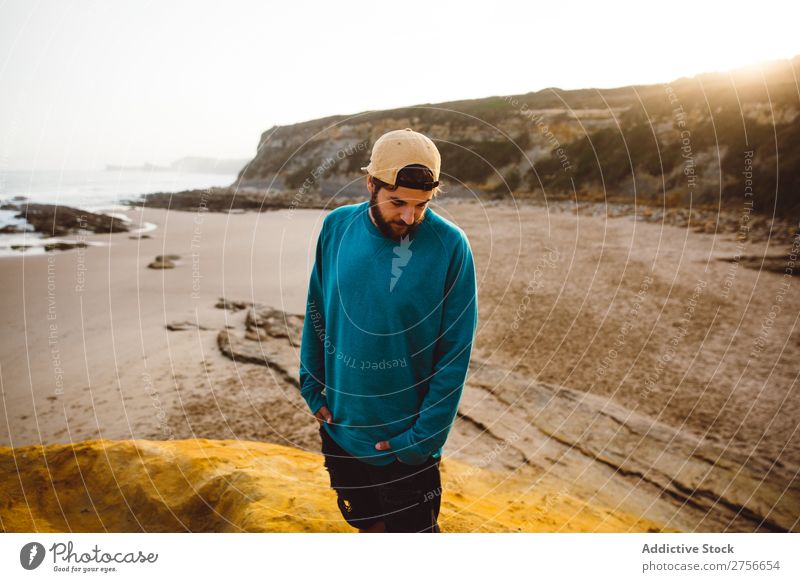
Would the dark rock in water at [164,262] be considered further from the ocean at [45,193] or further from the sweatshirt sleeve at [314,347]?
the sweatshirt sleeve at [314,347]

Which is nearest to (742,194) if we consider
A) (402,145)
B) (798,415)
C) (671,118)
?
(671,118)

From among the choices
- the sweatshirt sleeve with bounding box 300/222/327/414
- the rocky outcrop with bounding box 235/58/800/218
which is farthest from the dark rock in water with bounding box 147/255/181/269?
the sweatshirt sleeve with bounding box 300/222/327/414

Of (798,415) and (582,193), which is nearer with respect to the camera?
(798,415)

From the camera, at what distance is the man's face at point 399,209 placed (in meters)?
1.56

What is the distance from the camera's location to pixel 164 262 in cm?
995

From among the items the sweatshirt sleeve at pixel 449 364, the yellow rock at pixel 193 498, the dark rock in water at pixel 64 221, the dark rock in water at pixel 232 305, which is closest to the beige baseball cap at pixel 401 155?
the sweatshirt sleeve at pixel 449 364

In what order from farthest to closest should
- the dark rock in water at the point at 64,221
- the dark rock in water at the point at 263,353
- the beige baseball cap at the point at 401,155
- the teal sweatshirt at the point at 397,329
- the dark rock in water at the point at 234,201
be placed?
the dark rock in water at the point at 234,201
the dark rock in water at the point at 64,221
the dark rock in water at the point at 263,353
the teal sweatshirt at the point at 397,329
the beige baseball cap at the point at 401,155

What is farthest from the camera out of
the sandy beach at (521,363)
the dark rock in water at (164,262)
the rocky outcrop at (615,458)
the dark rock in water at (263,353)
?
the dark rock in water at (164,262)

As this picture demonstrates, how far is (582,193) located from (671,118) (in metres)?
5.01

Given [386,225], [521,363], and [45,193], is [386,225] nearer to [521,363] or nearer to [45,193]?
[521,363]

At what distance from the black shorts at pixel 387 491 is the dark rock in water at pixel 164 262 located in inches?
324

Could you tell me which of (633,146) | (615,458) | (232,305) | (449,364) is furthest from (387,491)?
(633,146)

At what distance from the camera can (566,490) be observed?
3.48 metres
